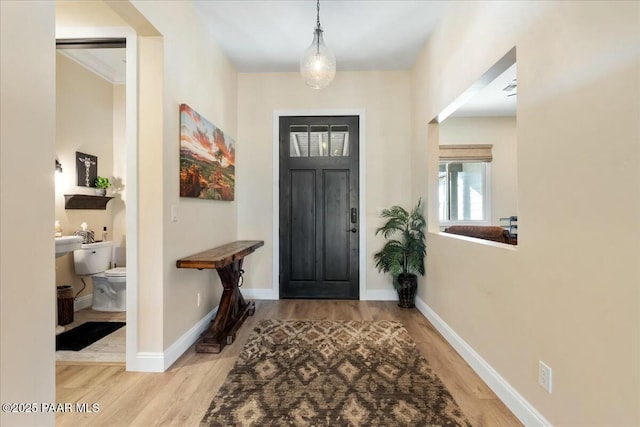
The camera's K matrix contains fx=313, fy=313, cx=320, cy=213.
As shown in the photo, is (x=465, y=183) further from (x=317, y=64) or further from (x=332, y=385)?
(x=332, y=385)

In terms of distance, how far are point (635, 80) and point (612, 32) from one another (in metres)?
0.24

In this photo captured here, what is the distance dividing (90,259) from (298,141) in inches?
110

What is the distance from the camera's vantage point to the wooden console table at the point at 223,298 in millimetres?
2383

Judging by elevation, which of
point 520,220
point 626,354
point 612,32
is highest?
point 612,32

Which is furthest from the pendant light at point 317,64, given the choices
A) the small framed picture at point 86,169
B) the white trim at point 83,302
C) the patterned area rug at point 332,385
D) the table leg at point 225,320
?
the white trim at point 83,302

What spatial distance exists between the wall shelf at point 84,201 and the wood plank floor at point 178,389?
1931 mm

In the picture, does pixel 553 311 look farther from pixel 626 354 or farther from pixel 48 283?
pixel 48 283

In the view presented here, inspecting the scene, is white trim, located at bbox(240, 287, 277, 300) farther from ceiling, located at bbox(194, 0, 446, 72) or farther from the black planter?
ceiling, located at bbox(194, 0, 446, 72)

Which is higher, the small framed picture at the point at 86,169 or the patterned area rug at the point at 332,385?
the small framed picture at the point at 86,169

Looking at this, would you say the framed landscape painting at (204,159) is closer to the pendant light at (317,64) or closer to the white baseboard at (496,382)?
the pendant light at (317,64)

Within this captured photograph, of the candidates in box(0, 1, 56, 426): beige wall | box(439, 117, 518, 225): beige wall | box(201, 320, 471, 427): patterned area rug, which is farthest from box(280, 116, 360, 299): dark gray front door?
box(0, 1, 56, 426): beige wall

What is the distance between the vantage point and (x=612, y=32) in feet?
3.81

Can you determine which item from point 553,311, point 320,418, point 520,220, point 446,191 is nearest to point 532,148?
point 520,220

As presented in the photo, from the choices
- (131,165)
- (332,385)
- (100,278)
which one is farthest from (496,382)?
(100,278)
